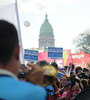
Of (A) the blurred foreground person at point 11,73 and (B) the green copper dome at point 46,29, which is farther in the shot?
(B) the green copper dome at point 46,29

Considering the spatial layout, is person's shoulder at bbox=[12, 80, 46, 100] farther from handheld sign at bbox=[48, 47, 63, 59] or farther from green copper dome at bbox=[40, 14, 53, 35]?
green copper dome at bbox=[40, 14, 53, 35]

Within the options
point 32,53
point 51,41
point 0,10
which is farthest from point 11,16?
point 51,41

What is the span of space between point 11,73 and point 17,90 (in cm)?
13

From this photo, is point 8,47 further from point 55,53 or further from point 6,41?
point 55,53

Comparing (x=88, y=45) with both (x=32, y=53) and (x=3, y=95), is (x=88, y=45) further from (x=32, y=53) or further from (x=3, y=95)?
(x=3, y=95)

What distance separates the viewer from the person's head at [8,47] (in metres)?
1.79

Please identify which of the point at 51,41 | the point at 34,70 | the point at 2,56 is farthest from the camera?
the point at 51,41

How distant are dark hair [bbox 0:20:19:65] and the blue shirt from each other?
0.35 feet

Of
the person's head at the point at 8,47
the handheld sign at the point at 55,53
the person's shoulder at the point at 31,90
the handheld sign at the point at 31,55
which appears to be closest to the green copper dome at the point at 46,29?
the handheld sign at the point at 55,53

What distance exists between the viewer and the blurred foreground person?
5.52ft

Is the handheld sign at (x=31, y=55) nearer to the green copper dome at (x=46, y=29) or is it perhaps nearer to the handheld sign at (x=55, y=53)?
the handheld sign at (x=55, y=53)

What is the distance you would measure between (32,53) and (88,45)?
2229 inches

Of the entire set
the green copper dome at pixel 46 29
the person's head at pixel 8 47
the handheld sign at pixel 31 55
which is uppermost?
the green copper dome at pixel 46 29

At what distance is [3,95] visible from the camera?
5.54ft
